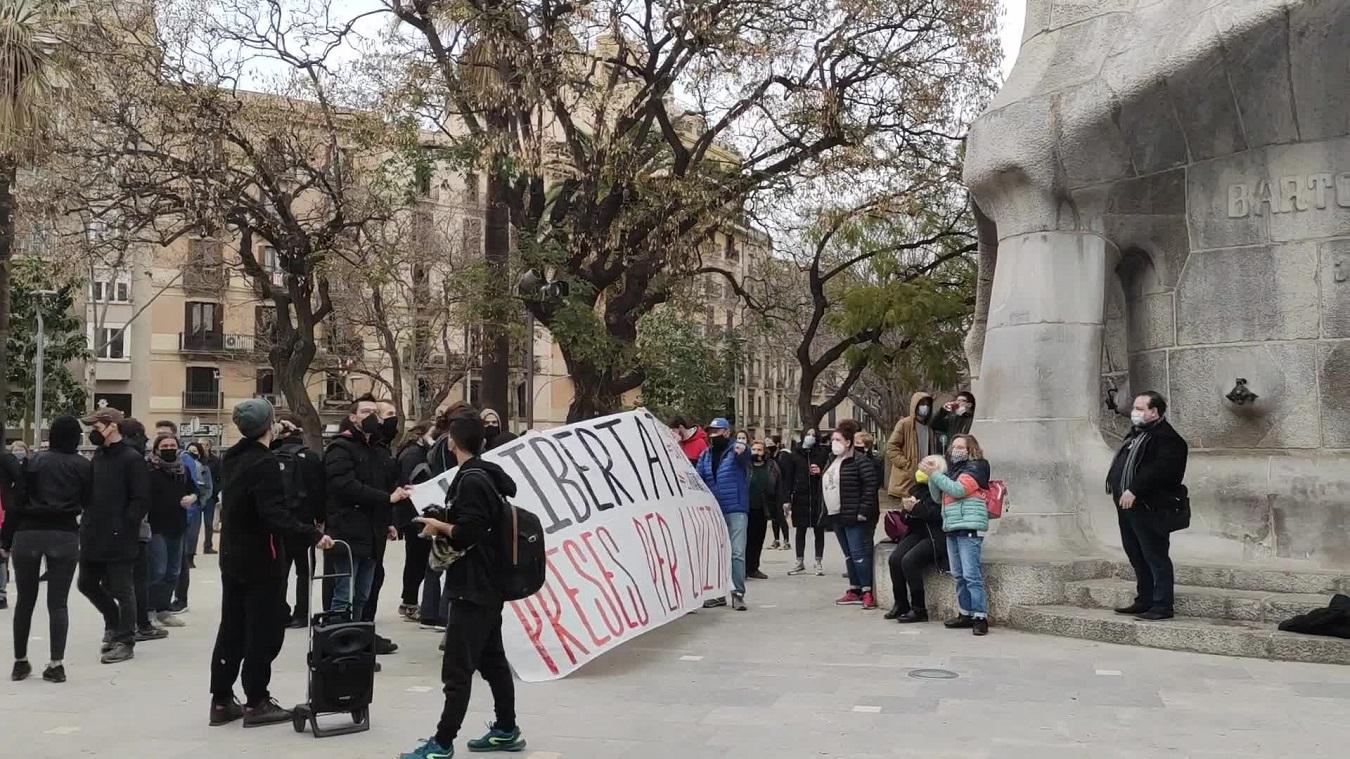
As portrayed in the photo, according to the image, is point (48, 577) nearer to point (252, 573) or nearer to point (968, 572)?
point (252, 573)

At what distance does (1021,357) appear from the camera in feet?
35.6

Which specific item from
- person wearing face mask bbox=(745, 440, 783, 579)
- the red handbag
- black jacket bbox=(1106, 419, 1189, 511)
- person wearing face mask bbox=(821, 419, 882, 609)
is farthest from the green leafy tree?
black jacket bbox=(1106, 419, 1189, 511)

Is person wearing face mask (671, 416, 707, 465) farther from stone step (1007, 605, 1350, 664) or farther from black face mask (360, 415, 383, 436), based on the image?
black face mask (360, 415, 383, 436)

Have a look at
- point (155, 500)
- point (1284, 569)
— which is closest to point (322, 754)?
point (155, 500)

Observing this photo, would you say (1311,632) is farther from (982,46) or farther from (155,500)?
(982,46)

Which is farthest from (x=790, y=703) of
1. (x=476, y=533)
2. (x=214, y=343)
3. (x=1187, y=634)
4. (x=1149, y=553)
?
(x=214, y=343)

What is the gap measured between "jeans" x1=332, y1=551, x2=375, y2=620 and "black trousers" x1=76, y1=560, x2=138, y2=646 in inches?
56.1

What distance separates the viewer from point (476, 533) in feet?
19.1

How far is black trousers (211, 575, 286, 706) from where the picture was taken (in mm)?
6746

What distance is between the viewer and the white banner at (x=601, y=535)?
8.20 m

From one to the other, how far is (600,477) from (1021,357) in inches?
158

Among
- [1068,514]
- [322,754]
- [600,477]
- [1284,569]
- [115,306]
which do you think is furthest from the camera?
[115,306]

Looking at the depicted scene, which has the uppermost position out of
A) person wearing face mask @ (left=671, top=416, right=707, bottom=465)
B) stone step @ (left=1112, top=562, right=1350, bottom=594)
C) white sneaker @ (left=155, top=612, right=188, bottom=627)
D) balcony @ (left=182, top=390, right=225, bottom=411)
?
balcony @ (left=182, top=390, right=225, bottom=411)

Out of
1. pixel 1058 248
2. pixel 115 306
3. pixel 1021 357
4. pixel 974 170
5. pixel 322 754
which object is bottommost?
pixel 322 754
